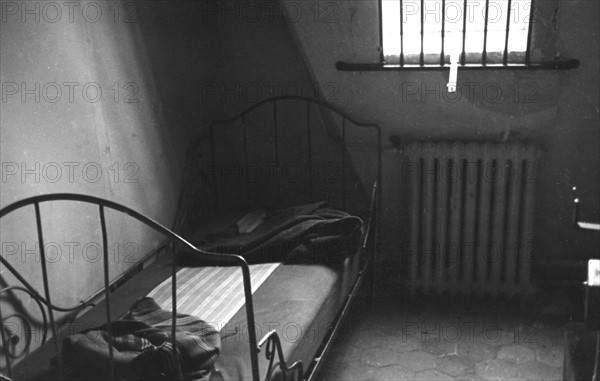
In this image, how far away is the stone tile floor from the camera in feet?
8.56

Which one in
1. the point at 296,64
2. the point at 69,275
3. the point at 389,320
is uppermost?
the point at 296,64

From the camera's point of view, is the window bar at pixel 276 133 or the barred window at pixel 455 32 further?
the window bar at pixel 276 133

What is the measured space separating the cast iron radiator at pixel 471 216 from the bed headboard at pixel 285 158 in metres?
0.26

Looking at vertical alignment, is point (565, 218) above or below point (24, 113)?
below

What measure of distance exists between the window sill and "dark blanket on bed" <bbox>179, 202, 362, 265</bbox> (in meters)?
0.72

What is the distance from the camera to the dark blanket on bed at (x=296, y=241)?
8.25ft

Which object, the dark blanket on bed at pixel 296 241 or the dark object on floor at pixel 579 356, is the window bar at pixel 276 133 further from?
the dark object on floor at pixel 579 356

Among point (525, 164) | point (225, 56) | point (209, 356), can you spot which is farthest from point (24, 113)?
point (525, 164)

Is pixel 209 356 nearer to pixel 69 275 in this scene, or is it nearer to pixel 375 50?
pixel 69 275

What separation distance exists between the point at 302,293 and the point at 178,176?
0.94m

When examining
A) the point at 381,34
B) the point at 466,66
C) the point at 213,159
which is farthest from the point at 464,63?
the point at 213,159

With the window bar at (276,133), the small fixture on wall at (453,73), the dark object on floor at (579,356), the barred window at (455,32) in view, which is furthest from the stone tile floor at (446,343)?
the barred window at (455,32)

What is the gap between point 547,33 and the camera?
2832mm

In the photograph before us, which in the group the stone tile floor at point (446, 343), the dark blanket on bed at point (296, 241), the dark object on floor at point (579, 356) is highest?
the dark blanket on bed at point (296, 241)
